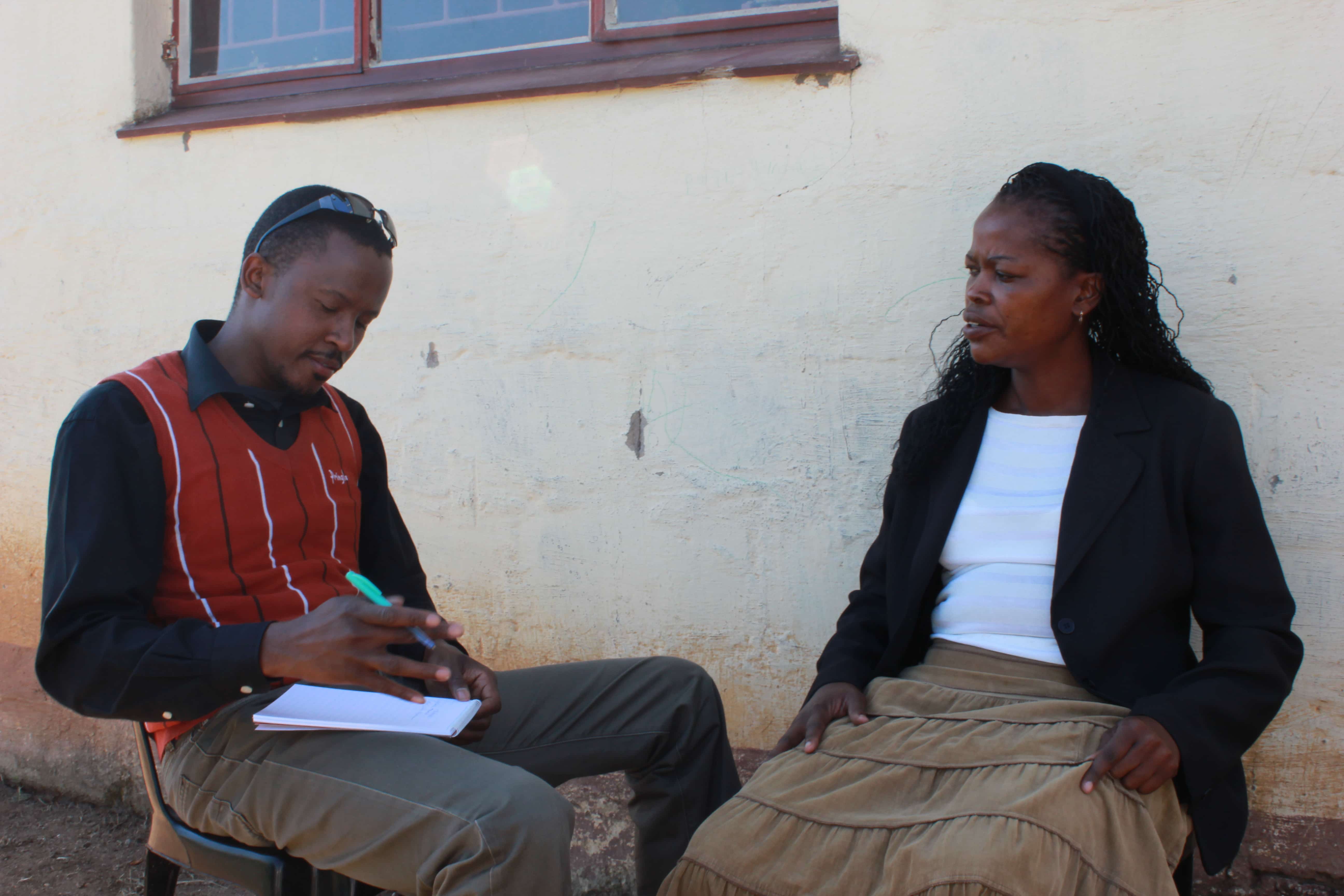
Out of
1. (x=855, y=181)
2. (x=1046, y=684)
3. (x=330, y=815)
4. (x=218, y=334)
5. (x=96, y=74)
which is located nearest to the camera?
(x=330, y=815)

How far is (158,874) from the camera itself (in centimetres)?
184

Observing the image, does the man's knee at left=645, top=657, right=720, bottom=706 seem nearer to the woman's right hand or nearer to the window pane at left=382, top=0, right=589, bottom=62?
the woman's right hand

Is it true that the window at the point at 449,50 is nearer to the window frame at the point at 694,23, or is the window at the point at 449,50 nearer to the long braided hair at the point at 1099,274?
the window frame at the point at 694,23

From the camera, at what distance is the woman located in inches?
62.1

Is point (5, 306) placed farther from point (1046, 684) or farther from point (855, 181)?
point (1046, 684)

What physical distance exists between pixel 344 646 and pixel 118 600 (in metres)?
0.40

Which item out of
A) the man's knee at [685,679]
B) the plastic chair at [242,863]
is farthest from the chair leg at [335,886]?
the man's knee at [685,679]

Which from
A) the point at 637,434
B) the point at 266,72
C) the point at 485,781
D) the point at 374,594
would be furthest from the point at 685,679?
the point at 266,72

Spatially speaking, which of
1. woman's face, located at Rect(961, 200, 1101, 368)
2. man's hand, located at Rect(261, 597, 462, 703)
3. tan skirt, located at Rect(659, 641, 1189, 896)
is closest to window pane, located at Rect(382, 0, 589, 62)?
woman's face, located at Rect(961, 200, 1101, 368)

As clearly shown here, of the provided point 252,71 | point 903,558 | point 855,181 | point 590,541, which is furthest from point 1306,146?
point 252,71

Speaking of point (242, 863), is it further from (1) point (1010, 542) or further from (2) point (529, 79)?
(2) point (529, 79)

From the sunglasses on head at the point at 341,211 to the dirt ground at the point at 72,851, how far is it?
192 centimetres

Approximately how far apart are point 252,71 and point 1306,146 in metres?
3.06

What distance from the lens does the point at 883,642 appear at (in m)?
2.18
